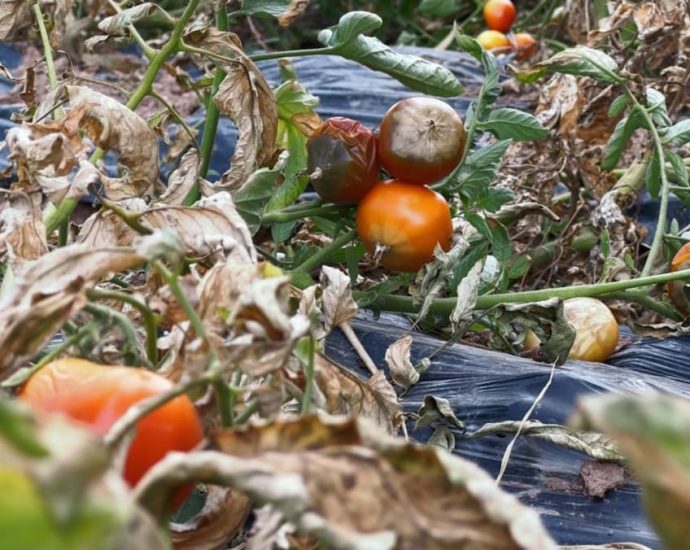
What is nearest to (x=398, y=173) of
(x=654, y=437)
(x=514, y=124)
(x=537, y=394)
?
(x=514, y=124)

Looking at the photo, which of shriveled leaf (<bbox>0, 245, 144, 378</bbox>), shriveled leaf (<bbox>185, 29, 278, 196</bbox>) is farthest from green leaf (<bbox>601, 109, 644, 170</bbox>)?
shriveled leaf (<bbox>0, 245, 144, 378</bbox>)

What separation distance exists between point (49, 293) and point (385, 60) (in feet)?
2.26

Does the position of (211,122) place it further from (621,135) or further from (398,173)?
(621,135)

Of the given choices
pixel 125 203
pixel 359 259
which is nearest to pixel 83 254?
pixel 125 203

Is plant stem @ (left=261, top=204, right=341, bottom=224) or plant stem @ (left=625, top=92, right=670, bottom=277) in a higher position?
plant stem @ (left=261, top=204, right=341, bottom=224)

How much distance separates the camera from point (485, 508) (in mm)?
459

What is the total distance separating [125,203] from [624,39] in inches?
60.4

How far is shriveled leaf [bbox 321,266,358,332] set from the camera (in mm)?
936

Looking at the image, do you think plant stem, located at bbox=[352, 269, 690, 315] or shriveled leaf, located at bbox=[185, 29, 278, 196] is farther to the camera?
plant stem, located at bbox=[352, 269, 690, 315]

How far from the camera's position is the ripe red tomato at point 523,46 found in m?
2.93

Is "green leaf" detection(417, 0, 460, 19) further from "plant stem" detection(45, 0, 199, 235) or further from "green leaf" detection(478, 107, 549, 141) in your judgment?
"plant stem" detection(45, 0, 199, 235)

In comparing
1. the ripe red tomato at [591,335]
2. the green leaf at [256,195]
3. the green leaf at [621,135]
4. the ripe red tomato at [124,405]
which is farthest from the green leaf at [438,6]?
the ripe red tomato at [124,405]

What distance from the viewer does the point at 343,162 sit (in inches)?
44.4

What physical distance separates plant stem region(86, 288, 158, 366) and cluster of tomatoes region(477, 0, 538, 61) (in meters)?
2.30
